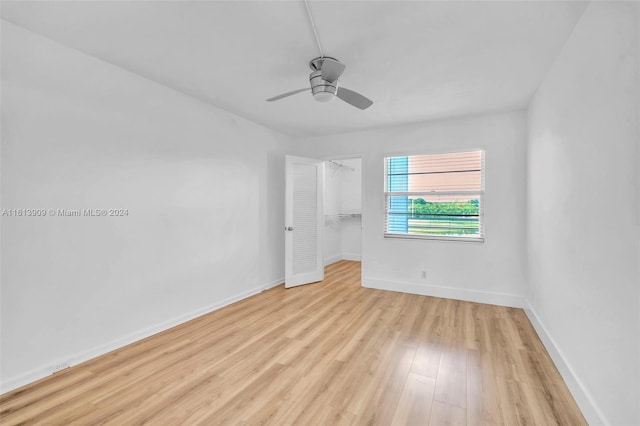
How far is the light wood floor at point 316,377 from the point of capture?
175cm

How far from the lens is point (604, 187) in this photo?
155 cm

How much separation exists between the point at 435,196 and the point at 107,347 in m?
4.25

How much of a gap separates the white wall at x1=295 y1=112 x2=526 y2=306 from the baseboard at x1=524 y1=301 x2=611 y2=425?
989 mm

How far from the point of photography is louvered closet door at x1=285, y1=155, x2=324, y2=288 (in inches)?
176

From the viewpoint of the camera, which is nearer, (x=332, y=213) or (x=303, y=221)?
(x=303, y=221)

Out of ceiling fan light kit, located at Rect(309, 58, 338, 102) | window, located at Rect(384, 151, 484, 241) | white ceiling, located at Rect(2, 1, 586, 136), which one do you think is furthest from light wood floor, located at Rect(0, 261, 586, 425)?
white ceiling, located at Rect(2, 1, 586, 136)

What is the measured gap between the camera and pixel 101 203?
2467 millimetres

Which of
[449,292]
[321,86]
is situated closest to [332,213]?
[449,292]

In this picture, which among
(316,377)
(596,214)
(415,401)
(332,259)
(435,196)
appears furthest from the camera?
(332,259)

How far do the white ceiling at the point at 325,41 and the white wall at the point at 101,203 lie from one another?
10.7 inches

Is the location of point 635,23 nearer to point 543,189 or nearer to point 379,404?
point 543,189

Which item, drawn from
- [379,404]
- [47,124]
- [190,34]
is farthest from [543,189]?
[47,124]

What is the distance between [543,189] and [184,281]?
3.86 m

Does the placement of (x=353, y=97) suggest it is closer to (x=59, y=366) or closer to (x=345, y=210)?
(x=59, y=366)
